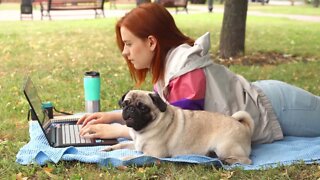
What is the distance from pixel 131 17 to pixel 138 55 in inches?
12.6

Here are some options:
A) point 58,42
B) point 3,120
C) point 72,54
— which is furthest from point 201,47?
point 58,42

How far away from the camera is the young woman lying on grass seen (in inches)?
165

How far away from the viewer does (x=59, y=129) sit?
482 centimetres

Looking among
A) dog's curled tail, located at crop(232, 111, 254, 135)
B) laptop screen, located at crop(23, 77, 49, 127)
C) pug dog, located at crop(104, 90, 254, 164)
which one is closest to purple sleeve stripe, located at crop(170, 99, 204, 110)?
pug dog, located at crop(104, 90, 254, 164)

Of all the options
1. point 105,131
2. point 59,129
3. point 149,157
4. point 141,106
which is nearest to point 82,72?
point 59,129

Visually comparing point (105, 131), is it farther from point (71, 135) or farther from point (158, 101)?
point (158, 101)

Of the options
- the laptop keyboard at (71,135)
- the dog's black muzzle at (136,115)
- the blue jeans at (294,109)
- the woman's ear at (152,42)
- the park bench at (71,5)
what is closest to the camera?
the dog's black muzzle at (136,115)

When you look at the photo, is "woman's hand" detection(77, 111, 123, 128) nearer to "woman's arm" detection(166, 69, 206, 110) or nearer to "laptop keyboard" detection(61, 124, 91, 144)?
"laptop keyboard" detection(61, 124, 91, 144)

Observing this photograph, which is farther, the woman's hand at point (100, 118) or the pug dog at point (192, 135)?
the woman's hand at point (100, 118)

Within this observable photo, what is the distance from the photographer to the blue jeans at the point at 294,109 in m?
4.64

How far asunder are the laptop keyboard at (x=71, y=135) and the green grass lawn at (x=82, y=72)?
0.42m

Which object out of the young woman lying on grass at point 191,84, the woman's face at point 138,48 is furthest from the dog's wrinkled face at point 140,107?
the woman's face at point 138,48

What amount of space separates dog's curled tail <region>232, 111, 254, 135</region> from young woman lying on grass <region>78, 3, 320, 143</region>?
0.20 meters

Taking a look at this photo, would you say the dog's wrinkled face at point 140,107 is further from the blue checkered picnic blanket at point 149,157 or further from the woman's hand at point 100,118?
the woman's hand at point 100,118
